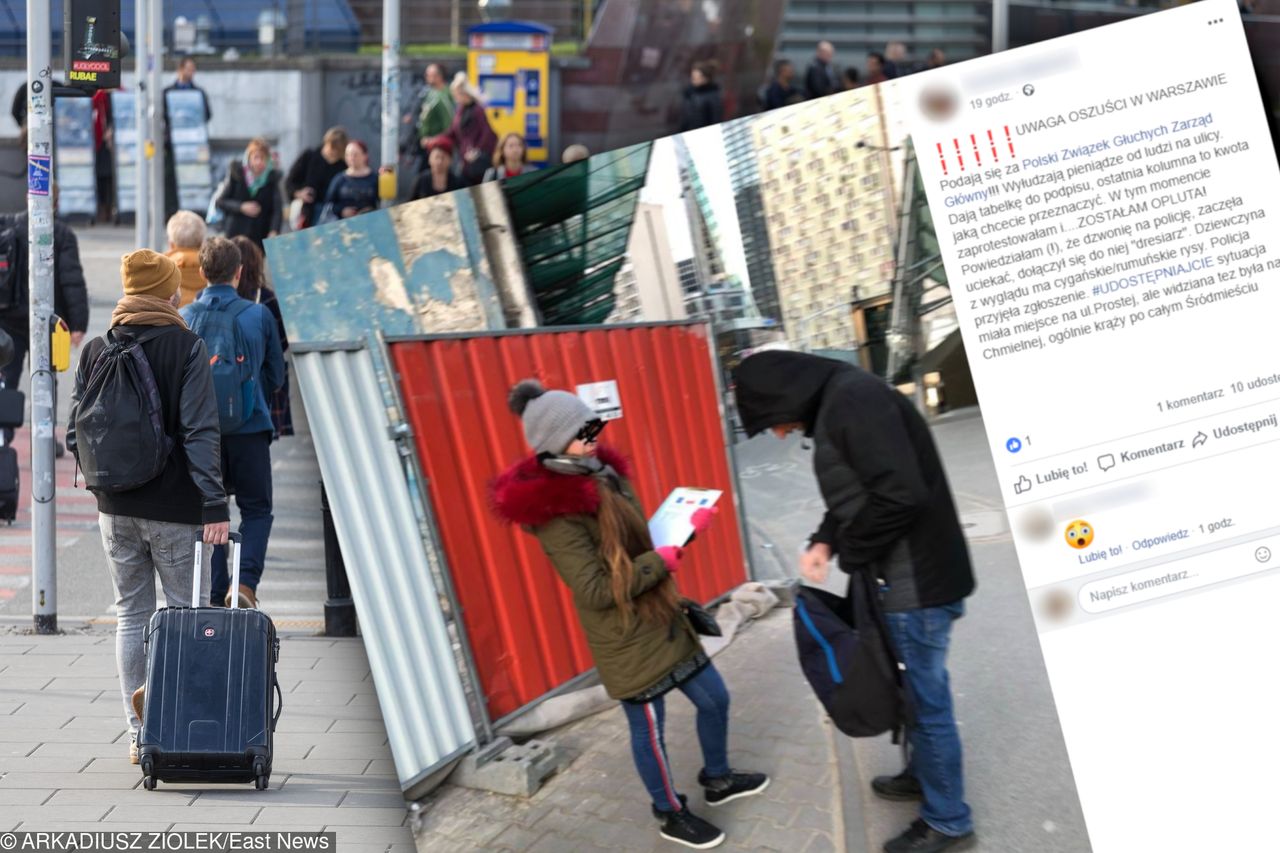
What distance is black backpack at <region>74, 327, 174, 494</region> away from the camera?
3.45 metres

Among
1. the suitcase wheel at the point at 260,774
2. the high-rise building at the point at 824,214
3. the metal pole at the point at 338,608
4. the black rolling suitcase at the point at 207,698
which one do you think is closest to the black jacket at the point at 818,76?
the metal pole at the point at 338,608

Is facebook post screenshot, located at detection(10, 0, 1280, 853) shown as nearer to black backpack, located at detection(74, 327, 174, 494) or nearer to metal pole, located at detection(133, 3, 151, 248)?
black backpack, located at detection(74, 327, 174, 494)

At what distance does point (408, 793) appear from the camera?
2.69 meters

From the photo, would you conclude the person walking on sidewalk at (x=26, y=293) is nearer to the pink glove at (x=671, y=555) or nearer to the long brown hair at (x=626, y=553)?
the long brown hair at (x=626, y=553)

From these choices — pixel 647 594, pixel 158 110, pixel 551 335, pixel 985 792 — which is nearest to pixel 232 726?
pixel 647 594

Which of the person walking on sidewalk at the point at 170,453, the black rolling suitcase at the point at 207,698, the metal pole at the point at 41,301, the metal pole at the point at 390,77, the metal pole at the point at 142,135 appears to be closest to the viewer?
the black rolling suitcase at the point at 207,698

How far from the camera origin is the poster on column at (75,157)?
13617 mm

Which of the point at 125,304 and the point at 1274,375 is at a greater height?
the point at 125,304

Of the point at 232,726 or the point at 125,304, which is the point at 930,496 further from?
the point at 125,304

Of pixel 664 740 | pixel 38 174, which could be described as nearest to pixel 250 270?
pixel 38 174

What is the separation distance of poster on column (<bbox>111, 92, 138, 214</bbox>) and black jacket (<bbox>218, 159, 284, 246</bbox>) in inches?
197

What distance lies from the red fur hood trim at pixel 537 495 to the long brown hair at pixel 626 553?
4 centimetres

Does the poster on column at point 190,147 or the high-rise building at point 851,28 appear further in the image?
the poster on column at point 190,147

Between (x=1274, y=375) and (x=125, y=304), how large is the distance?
2.58m
